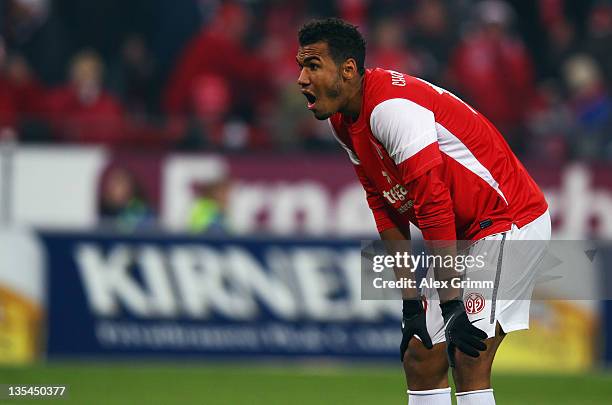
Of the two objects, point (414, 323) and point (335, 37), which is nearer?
point (335, 37)

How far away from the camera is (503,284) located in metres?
6.02

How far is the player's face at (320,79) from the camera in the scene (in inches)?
227

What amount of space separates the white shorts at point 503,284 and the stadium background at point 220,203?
362 centimetres

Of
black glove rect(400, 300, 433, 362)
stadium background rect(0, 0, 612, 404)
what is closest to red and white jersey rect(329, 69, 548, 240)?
black glove rect(400, 300, 433, 362)

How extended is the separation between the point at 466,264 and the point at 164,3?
9.73m

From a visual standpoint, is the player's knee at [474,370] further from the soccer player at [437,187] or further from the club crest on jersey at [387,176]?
the club crest on jersey at [387,176]

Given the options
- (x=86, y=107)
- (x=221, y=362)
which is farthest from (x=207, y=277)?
(x=86, y=107)

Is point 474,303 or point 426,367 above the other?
point 474,303

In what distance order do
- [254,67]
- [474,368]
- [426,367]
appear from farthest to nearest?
[254,67] < [426,367] < [474,368]

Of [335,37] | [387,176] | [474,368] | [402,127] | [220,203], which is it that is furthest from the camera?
[220,203]

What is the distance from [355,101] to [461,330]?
1.10 m

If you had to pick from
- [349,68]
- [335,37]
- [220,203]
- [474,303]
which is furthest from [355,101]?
[220,203]

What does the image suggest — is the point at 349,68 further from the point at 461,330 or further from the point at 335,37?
the point at 461,330

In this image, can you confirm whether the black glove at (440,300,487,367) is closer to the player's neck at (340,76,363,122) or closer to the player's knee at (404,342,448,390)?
the player's knee at (404,342,448,390)
